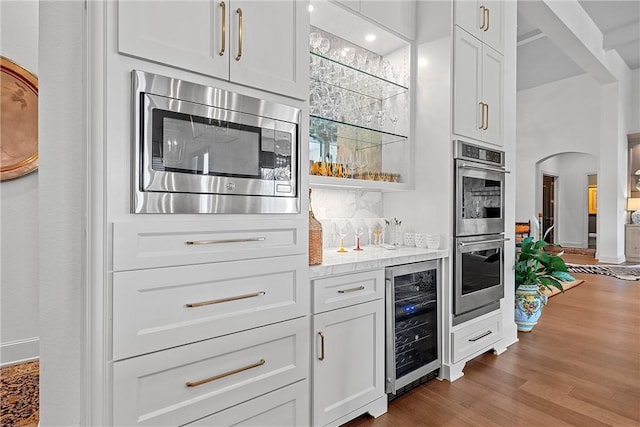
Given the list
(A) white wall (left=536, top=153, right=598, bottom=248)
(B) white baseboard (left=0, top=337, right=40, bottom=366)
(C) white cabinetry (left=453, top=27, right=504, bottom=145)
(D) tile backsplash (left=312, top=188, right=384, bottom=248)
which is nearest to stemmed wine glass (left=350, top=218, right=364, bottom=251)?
(D) tile backsplash (left=312, top=188, right=384, bottom=248)

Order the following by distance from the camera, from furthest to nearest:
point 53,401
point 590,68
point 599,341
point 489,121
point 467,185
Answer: point 590,68
point 599,341
point 489,121
point 467,185
point 53,401

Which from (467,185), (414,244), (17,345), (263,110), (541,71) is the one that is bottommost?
(17,345)

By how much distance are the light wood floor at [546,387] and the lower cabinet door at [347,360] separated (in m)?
0.21

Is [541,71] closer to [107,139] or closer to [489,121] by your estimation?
[489,121]

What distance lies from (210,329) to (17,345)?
73.9 inches

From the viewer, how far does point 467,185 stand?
2.62 meters

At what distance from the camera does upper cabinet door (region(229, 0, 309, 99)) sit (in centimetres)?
152

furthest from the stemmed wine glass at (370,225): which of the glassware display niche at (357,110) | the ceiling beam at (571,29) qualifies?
the ceiling beam at (571,29)

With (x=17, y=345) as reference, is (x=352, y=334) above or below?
above

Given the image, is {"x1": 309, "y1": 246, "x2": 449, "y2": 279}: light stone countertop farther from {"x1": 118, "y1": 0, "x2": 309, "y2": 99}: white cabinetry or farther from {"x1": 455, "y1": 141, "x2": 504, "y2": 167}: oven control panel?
{"x1": 118, "y1": 0, "x2": 309, "y2": 99}: white cabinetry

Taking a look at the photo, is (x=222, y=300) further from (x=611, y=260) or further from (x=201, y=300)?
(x=611, y=260)

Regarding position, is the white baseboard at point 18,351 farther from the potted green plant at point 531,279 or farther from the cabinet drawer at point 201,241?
the potted green plant at point 531,279

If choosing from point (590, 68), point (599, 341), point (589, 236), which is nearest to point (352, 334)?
point (599, 341)

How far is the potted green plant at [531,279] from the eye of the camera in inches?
134
